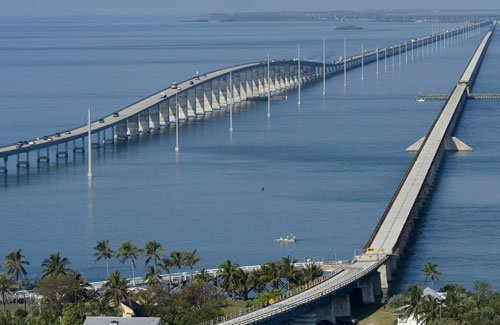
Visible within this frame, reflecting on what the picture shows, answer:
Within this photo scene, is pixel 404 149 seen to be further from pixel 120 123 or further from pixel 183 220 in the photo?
pixel 183 220

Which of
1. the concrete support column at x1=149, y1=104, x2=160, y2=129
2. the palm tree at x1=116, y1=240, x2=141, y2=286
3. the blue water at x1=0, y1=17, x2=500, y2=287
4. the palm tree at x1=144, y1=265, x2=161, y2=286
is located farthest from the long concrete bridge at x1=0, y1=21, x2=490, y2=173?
the palm tree at x1=144, y1=265, x2=161, y2=286

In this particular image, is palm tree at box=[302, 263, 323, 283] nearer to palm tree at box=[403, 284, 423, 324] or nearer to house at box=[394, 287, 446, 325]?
house at box=[394, 287, 446, 325]

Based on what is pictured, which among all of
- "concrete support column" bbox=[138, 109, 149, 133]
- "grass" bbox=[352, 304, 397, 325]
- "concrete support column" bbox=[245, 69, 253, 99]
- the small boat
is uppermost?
"concrete support column" bbox=[245, 69, 253, 99]

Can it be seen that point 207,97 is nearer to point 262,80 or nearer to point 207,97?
point 207,97

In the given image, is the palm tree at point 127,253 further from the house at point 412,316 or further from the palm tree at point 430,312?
the palm tree at point 430,312

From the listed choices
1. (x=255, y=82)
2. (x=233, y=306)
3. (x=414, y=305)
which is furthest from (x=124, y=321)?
(x=255, y=82)

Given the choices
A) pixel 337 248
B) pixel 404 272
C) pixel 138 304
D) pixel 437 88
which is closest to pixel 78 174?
pixel 337 248
